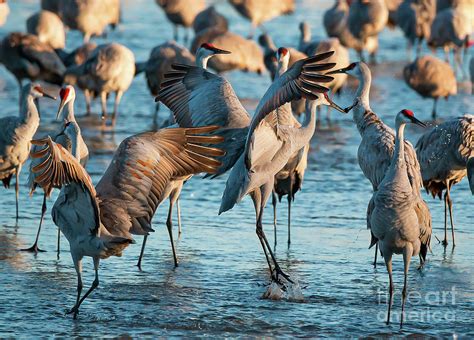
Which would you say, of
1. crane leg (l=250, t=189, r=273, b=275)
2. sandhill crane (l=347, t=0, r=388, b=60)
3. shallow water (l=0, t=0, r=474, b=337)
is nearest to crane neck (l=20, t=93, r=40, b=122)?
shallow water (l=0, t=0, r=474, b=337)

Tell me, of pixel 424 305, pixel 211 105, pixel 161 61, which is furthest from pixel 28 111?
pixel 161 61

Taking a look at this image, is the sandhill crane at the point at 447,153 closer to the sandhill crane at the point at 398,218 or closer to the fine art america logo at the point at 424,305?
the fine art america logo at the point at 424,305

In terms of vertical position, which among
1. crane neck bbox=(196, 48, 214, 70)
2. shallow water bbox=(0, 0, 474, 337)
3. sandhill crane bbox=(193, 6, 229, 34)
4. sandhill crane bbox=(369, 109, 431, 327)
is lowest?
shallow water bbox=(0, 0, 474, 337)

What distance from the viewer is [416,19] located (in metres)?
22.0

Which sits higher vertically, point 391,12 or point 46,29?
point 391,12

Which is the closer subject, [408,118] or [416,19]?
[408,118]

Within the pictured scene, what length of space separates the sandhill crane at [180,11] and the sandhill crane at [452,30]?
18.8ft

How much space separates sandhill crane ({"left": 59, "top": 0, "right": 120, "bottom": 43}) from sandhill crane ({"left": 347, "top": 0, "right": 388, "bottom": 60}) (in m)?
4.82

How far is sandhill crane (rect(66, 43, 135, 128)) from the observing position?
14.9 meters

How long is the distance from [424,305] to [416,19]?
50.8 ft

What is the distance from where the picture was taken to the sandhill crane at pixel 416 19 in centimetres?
2191

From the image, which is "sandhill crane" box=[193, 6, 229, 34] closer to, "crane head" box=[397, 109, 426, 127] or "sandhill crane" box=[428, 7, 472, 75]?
"sandhill crane" box=[428, 7, 472, 75]

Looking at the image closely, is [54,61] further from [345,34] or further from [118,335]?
[118,335]

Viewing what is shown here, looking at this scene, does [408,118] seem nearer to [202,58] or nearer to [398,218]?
[398,218]
